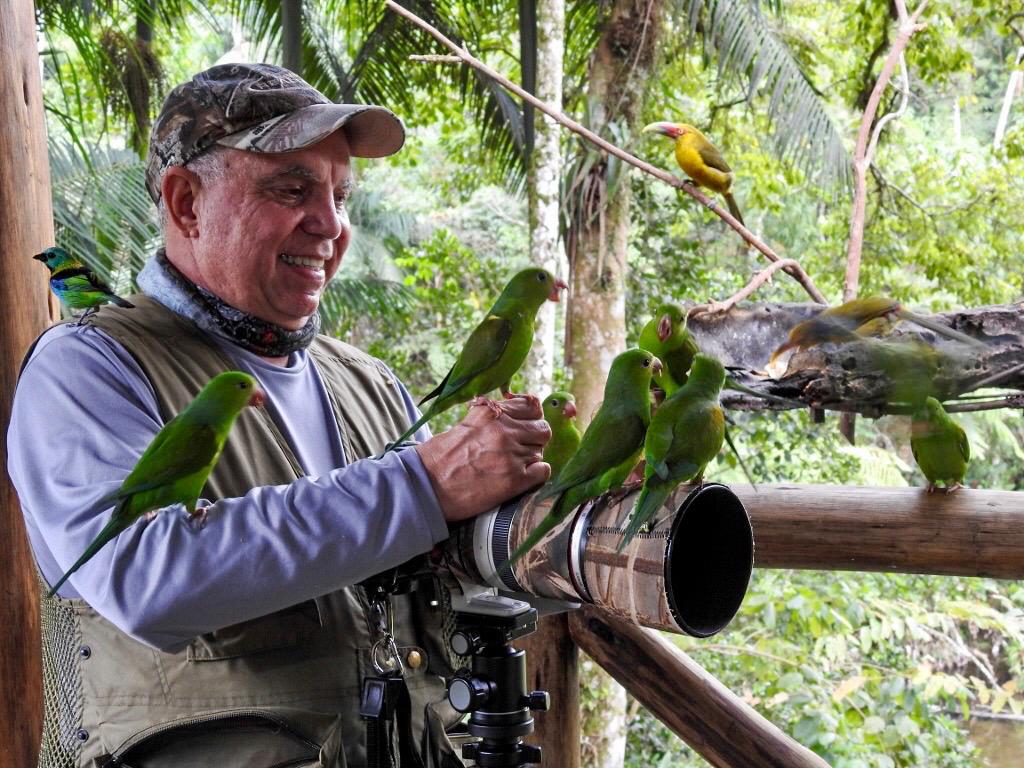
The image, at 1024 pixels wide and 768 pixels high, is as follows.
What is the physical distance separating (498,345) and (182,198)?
555 millimetres

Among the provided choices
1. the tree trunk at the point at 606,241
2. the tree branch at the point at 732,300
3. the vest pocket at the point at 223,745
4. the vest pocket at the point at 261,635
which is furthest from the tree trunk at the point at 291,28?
the vest pocket at the point at 223,745

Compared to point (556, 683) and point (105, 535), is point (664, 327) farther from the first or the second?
point (556, 683)

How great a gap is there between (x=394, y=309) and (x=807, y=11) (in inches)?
163

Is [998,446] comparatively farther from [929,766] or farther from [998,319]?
[998,319]

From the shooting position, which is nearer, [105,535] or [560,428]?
[105,535]

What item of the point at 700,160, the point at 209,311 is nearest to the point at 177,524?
the point at 209,311

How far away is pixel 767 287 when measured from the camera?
7.42 meters

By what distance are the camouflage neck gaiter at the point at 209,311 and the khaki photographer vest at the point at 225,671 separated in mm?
25

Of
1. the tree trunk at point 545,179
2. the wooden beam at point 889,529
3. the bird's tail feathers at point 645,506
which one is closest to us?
the bird's tail feathers at point 645,506

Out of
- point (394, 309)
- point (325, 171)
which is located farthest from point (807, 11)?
point (325, 171)

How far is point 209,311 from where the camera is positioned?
146 centimetres

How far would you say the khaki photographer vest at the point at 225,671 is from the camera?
48.2 inches

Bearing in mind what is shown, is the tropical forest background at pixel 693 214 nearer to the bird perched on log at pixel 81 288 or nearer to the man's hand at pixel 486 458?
the bird perched on log at pixel 81 288

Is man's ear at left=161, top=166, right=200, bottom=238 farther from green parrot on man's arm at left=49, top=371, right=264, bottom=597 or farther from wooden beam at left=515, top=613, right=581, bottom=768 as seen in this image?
wooden beam at left=515, top=613, right=581, bottom=768
